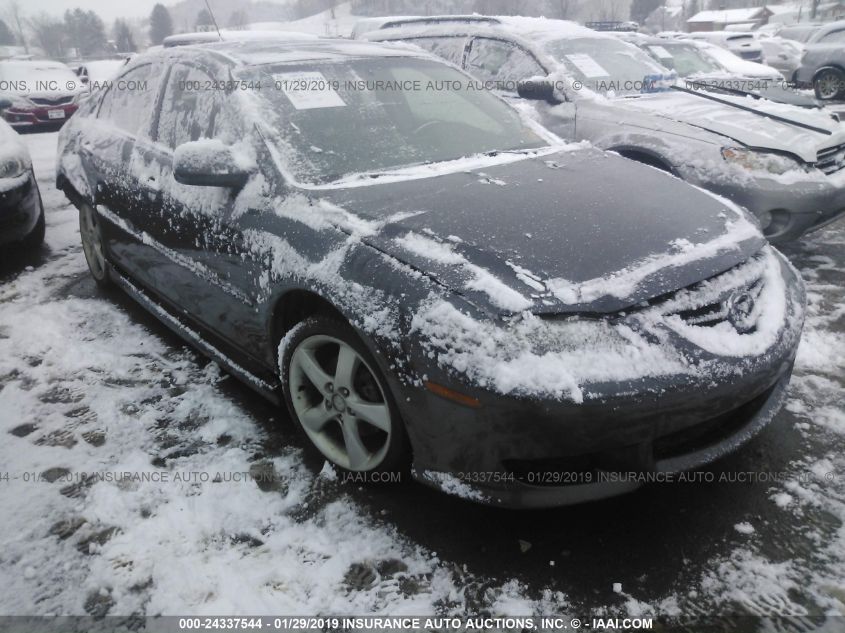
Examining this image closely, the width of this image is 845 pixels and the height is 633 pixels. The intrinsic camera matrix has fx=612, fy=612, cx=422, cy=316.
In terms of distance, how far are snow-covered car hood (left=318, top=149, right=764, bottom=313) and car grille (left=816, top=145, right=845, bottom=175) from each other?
226 cm

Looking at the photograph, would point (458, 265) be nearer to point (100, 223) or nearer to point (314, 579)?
point (314, 579)

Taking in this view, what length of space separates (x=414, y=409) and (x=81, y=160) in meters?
3.33

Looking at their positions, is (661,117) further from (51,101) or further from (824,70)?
(51,101)

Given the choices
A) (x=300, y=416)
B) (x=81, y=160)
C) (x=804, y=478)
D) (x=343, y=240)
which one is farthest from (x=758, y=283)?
(x=81, y=160)

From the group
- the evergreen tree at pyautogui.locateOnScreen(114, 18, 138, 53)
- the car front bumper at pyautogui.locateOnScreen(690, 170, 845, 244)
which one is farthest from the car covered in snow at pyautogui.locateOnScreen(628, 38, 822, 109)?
the evergreen tree at pyautogui.locateOnScreen(114, 18, 138, 53)

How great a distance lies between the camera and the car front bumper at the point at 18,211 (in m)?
4.62

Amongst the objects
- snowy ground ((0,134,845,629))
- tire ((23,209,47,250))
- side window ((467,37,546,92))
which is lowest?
snowy ground ((0,134,845,629))

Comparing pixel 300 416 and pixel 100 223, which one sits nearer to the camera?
pixel 300 416

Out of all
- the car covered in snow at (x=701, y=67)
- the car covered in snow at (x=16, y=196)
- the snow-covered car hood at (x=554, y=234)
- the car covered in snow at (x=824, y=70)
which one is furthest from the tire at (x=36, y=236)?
the car covered in snow at (x=824, y=70)

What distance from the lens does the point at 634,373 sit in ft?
5.84

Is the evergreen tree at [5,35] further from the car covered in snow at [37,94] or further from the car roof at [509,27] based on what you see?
the car roof at [509,27]

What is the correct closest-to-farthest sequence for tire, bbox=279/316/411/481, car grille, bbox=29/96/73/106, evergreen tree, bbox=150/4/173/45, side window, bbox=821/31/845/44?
tire, bbox=279/316/411/481
car grille, bbox=29/96/73/106
side window, bbox=821/31/845/44
evergreen tree, bbox=150/4/173/45

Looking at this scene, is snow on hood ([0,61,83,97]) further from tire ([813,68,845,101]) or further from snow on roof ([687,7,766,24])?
snow on roof ([687,7,766,24])

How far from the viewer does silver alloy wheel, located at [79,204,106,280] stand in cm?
405
